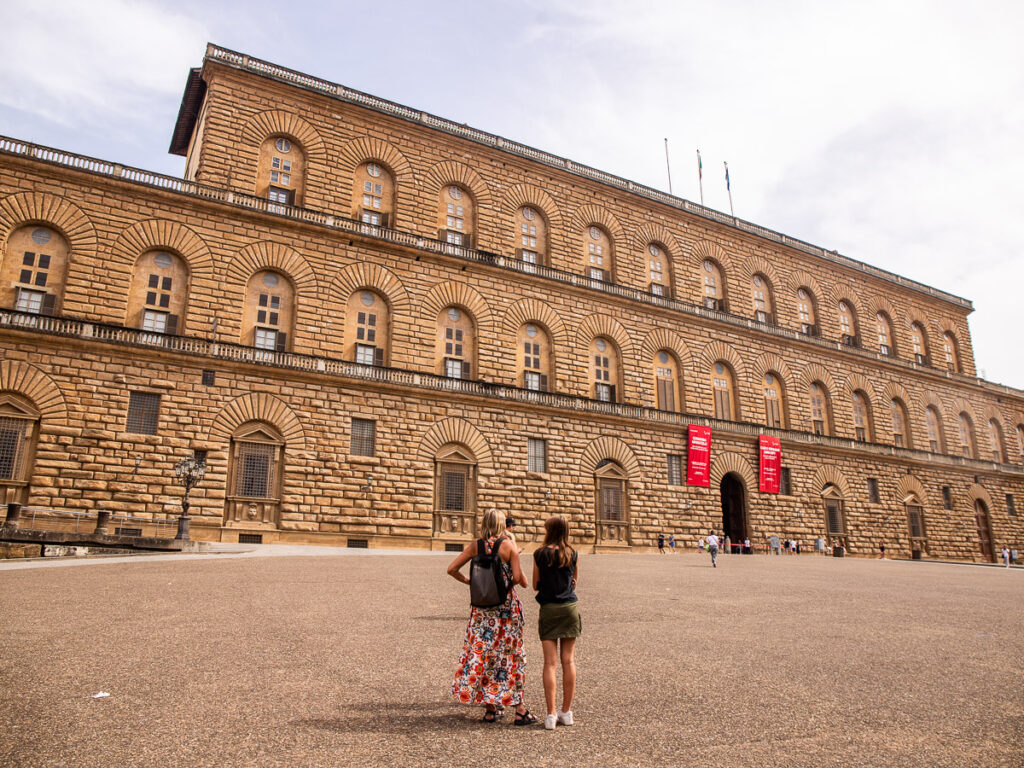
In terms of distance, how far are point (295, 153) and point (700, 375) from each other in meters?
20.2

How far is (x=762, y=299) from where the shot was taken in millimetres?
37656

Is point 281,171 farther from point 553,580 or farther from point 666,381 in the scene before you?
point 553,580

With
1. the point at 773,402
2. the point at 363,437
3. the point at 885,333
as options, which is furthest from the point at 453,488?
the point at 885,333

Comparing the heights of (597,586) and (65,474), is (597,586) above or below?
below

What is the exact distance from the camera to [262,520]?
869 inches

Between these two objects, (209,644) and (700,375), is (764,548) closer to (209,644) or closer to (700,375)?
(700,375)

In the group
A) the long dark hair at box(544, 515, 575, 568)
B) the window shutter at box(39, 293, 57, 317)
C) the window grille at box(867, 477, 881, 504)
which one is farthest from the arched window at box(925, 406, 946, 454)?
the window shutter at box(39, 293, 57, 317)

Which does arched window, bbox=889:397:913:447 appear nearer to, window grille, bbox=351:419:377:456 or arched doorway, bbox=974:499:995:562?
arched doorway, bbox=974:499:995:562

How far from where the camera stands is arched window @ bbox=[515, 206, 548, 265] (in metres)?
30.7

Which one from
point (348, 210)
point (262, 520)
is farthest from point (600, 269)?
point (262, 520)

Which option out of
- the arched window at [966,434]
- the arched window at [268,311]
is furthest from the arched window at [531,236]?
the arched window at [966,434]

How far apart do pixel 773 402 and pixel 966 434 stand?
56.8ft

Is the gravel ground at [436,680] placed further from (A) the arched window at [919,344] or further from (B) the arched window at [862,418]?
(A) the arched window at [919,344]

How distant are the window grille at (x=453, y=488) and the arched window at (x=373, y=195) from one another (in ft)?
32.8
